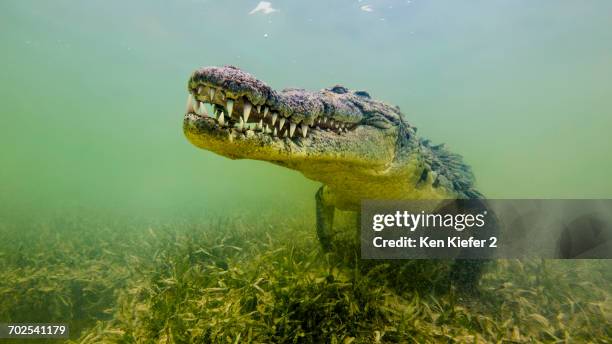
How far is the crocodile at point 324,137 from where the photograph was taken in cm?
158

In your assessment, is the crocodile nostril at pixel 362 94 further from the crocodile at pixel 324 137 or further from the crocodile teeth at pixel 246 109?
the crocodile teeth at pixel 246 109

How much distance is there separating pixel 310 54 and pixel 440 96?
71.5 ft

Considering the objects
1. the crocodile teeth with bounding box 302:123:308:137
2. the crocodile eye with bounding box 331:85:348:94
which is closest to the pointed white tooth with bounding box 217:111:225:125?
the crocodile teeth with bounding box 302:123:308:137

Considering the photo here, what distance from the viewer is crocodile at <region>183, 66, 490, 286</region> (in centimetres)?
158

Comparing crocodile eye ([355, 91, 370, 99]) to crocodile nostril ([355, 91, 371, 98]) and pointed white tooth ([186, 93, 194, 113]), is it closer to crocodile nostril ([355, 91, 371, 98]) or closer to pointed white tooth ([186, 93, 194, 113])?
crocodile nostril ([355, 91, 371, 98])

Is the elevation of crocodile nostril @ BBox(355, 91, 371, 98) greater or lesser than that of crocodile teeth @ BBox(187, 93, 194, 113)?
greater

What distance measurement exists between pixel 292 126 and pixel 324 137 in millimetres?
295

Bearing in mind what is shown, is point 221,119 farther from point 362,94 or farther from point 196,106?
point 362,94

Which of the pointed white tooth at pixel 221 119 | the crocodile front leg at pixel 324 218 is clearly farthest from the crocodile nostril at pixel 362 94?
the pointed white tooth at pixel 221 119

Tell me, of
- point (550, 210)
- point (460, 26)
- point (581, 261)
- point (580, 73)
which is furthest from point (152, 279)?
point (580, 73)

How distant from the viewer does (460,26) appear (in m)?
18.6

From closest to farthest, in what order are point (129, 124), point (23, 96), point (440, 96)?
1. point (440, 96)
2. point (23, 96)
3. point (129, 124)

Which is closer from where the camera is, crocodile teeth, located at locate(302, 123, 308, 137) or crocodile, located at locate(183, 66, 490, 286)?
crocodile, located at locate(183, 66, 490, 286)

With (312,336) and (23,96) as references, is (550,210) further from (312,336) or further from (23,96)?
(23,96)
